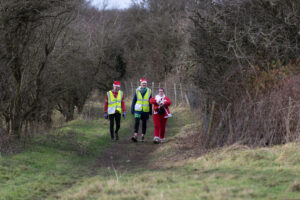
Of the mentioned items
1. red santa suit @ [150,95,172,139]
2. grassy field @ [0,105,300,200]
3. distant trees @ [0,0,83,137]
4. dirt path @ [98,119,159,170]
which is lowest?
dirt path @ [98,119,159,170]

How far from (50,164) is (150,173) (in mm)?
2880

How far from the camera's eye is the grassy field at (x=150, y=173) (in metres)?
6.39

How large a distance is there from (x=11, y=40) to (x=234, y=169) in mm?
6862

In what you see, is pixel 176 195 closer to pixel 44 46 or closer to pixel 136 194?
pixel 136 194

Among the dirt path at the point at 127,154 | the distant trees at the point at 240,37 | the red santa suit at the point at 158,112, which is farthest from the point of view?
the red santa suit at the point at 158,112

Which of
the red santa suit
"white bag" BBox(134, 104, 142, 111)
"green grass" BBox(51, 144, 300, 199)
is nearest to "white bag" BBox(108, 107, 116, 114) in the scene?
"white bag" BBox(134, 104, 142, 111)

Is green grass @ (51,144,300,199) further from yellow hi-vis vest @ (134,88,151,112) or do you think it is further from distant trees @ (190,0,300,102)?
yellow hi-vis vest @ (134,88,151,112)

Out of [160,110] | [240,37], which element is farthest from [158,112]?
[240,37]

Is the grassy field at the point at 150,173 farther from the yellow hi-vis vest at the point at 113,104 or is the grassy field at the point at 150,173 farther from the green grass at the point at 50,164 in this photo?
the yellow hi-vis vest at the point at 113,104

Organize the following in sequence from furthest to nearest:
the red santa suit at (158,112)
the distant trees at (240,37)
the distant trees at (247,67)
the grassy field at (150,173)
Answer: the red santa suit at (158,112) < the distant trees at (240,37) < the distant trees at (247,67) < the grassy field at (150,173)

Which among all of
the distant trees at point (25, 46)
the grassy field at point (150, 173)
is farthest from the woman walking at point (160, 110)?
the distant trees at point (25, 46)

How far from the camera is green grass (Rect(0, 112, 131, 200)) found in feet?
26.1

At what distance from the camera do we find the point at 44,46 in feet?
42.2

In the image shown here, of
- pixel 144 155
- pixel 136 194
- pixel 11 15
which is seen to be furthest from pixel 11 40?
pixel 136 194
